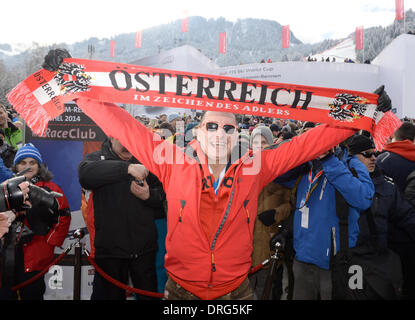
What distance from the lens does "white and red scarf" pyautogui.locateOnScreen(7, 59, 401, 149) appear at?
2416 millimetres

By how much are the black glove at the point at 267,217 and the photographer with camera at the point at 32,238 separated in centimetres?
189

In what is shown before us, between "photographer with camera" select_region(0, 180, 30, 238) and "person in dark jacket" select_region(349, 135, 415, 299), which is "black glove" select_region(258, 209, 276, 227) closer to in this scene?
"person in dark jacket" select_region(349, 135, 415, 299)

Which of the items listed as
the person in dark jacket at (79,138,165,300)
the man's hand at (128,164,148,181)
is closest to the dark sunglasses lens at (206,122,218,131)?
the man's hand at (128,164,148,181)

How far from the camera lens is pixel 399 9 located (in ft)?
77.4

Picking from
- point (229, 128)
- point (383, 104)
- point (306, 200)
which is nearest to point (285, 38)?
point (383, 104)

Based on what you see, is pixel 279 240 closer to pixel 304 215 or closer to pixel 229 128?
pixel 304 215

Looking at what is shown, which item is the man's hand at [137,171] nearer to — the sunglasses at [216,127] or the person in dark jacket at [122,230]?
the person in dark jacket at [122,230]

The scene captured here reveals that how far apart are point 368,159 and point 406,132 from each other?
1.05 meters

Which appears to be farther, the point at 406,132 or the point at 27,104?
the point at 406,132

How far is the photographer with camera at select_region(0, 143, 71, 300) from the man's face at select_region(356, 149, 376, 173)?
2.84 meters

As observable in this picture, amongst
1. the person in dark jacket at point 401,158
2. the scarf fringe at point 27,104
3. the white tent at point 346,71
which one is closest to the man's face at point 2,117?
the scarf fringe at point 27,104

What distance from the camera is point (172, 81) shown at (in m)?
2.52

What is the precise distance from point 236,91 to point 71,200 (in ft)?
9.06
